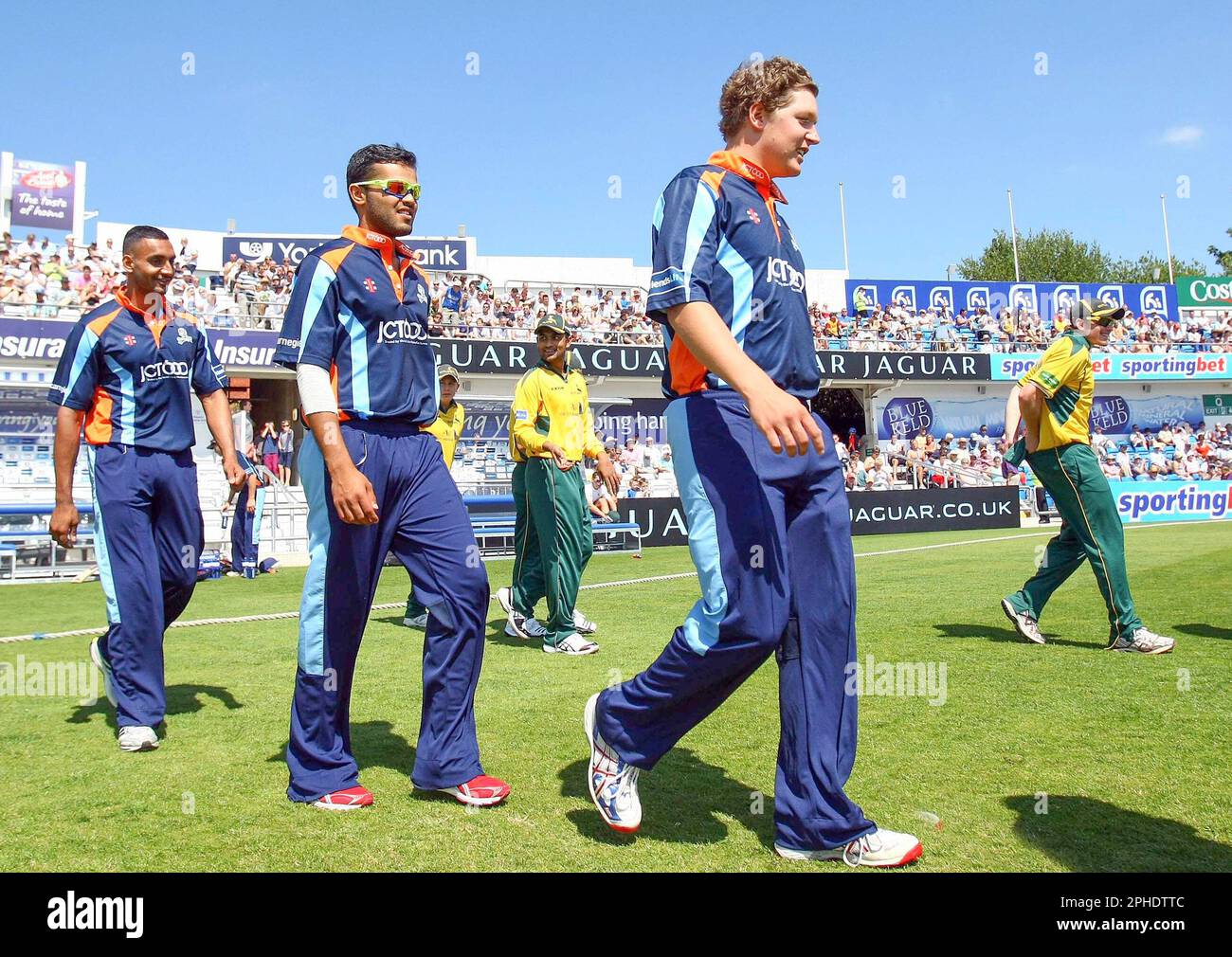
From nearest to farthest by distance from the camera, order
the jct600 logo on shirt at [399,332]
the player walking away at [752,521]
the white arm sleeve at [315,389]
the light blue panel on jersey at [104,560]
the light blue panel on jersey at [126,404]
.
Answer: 1. the player walking away at [752,521]
2. the white arm sleeve at [315,389]
3. the jct600 logo on shirt at [399,332]
4. the light blue panel on jersey at [104,560]
5. the light blue panel on jersey at [126,404]

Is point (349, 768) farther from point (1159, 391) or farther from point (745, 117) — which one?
point (1159, 391)

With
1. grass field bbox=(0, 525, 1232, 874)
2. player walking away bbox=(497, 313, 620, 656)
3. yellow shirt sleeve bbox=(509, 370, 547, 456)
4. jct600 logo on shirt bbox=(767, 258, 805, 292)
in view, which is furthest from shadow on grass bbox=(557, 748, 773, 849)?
yellow shirt sleeve bbox=(509, 370, 547, 456)

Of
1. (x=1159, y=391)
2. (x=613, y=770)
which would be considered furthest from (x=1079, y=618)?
(x=1159, y=391)

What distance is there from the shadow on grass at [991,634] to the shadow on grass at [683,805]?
12.0ft

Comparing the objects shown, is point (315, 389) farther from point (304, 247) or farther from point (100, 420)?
point (304, 247)

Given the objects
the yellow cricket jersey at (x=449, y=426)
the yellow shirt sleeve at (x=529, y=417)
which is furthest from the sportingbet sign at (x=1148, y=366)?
the yellow shirt sleeve at (x=529, y=417)

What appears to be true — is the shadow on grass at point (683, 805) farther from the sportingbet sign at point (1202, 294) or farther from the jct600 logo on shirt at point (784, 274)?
the sportingbet sign at point (1202, 294)

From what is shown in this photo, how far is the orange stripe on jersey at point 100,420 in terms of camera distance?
473 cm

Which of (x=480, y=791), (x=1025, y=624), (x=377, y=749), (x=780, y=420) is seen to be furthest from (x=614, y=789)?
(x=1025, y=624)

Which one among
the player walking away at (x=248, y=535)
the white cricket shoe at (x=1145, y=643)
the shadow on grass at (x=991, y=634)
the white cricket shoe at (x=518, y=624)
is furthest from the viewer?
the player walking away at (x=248, y=535)

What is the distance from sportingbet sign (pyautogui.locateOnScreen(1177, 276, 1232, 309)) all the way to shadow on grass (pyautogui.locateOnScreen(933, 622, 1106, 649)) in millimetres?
41363

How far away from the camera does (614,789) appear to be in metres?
3.05

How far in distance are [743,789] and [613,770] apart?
0.71m

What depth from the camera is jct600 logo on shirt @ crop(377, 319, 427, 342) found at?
369 cm
